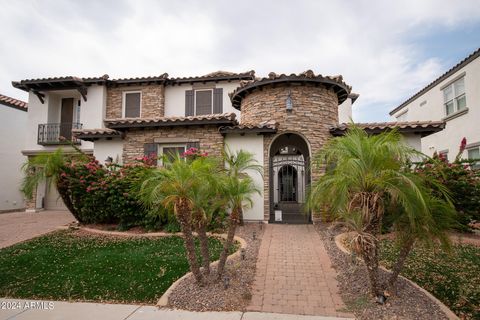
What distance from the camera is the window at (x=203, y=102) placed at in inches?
578

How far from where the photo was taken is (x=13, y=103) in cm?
1661

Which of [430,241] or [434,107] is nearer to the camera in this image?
[430,241]

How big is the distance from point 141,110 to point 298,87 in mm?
9559

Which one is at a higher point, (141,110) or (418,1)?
(418,1)

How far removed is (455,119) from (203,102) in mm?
14442

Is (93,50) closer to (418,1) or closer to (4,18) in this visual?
(4,18)

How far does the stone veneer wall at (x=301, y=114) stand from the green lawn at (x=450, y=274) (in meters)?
4.13

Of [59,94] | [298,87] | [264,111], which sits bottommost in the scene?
[264,111]

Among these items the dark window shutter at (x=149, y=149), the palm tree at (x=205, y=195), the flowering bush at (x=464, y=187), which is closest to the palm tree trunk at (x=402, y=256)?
the palm tree at (x=205, y=195)

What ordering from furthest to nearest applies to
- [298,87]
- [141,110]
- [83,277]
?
[141,110] → [298,87] → [83,277]

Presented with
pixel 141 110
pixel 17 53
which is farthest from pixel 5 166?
pixel 141 110

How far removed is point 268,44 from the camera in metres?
11.4

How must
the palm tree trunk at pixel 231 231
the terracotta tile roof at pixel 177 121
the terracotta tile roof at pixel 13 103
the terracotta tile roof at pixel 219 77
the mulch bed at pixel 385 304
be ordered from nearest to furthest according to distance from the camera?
the mulch bed at pixel 385 304 → the palm tree trunk at pixel 231 231 → the terracotta tile roof at pixel 177 121 → the terracotta tile roof at pixel 219 77 → the terracotta tile roof at pixel 13 103

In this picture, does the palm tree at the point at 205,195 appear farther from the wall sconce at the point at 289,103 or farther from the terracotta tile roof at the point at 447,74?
the terracotta tile roof at the point at 447,74
